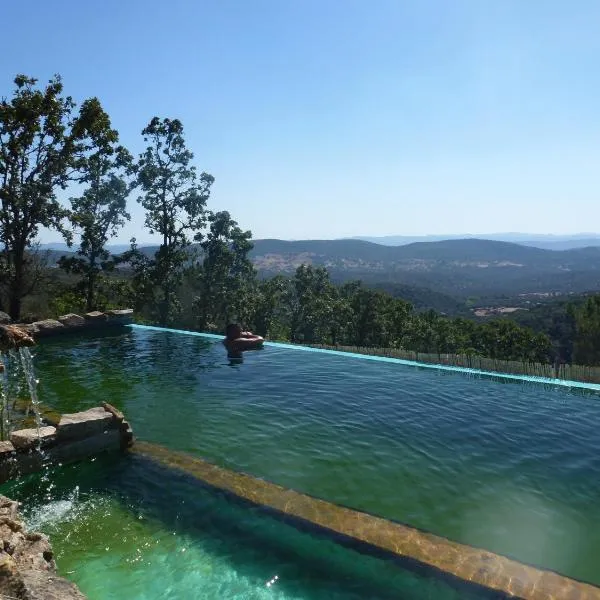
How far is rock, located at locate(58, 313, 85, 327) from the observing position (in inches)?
929

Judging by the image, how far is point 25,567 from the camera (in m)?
4.80

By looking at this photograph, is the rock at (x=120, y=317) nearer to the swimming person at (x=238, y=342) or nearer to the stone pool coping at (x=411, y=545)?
the swimming person at (x=238, y=342)

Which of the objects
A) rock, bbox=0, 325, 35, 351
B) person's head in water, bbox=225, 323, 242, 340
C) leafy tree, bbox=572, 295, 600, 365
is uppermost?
rock, bbox=0, 325, 35, 351

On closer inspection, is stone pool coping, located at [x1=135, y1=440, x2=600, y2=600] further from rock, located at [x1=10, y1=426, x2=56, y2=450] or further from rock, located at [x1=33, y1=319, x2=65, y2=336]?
rock, located at [x1=33, y1=319, x2=65, y2=336]

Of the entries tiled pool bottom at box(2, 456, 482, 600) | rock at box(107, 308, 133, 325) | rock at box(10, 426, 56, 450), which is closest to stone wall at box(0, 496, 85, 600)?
tiled pool bottom at box(2, 456, 482, 600)

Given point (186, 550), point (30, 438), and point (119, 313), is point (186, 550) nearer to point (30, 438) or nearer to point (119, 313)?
point (30, 438)

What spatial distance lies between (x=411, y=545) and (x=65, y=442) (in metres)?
7.64

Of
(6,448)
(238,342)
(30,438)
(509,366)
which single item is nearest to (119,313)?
(238,342)

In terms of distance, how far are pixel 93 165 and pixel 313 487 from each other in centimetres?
2449

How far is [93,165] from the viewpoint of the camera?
1063 inches

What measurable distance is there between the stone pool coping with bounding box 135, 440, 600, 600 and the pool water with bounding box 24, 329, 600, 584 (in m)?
0.54

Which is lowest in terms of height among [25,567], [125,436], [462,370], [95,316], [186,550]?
[186,550]

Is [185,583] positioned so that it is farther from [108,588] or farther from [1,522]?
[1,522]

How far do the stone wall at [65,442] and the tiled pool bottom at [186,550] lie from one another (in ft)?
1.46
